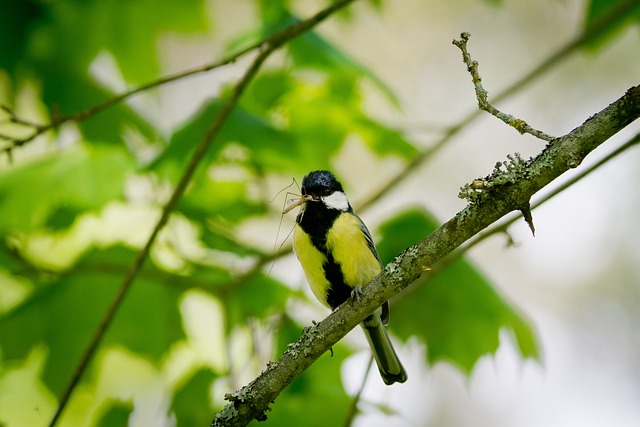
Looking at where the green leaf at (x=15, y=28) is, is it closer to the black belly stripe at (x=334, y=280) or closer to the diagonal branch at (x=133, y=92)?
the diagonal branch at (x=133, y=92)

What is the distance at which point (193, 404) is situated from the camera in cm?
264

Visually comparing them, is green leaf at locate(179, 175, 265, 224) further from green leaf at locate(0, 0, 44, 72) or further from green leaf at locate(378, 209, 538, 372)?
green leaf at locate(0, 0, 44, 72)

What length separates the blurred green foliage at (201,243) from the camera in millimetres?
2660

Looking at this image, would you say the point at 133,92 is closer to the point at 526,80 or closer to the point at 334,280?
the point at 334,280

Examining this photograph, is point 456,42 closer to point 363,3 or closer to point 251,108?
point 251,108

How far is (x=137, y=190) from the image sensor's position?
11.4 feet

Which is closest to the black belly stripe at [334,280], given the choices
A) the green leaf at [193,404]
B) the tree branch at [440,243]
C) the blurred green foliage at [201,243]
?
the blurred green foliage at [201,243]

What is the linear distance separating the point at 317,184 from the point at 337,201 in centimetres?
14

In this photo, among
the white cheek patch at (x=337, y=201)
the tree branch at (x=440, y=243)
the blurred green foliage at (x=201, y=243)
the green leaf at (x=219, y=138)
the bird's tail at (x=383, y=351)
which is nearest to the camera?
the tree branch at (x=440, y=243)

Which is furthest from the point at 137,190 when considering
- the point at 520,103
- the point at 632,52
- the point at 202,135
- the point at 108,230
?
the point at 632,52

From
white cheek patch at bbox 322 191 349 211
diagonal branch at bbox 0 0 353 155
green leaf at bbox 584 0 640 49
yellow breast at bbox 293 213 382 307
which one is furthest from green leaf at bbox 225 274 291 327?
Answer: green leaf at bbox 584 0 640 49

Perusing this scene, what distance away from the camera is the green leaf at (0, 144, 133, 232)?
2.72 metres

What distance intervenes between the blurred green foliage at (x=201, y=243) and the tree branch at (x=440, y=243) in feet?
2.46

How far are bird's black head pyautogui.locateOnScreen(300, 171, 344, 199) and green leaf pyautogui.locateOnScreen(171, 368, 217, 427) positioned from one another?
82cm
